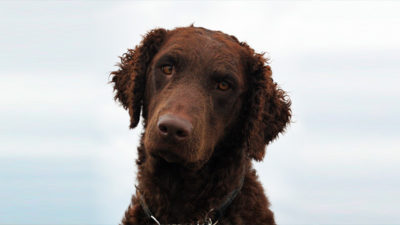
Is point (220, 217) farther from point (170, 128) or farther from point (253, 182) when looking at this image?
point (170, 128)

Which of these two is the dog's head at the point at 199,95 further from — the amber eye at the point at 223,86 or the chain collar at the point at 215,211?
the chain collar at the point at 215,211

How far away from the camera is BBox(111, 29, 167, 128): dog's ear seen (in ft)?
20.5

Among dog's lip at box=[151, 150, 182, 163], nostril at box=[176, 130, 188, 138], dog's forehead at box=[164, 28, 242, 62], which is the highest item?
dog's forehead at box=[164, 28, 242, 62]

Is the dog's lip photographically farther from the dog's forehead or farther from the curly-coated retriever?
the dog's forehead

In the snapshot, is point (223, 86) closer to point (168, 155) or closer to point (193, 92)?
point (193, 92)

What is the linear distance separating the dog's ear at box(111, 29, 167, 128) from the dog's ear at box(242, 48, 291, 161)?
1.17 m

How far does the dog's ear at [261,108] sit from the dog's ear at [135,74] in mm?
1172

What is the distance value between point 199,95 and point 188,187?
42.1 inches

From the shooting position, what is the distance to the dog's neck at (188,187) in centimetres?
584

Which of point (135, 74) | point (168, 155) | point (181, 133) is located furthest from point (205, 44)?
point (168, 155)

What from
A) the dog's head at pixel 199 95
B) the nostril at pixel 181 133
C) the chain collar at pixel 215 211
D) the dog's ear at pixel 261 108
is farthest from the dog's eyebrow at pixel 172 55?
the chain collar at pixel 215 211

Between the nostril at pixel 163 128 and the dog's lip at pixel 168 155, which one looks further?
the dog's lip at pixel 168 155

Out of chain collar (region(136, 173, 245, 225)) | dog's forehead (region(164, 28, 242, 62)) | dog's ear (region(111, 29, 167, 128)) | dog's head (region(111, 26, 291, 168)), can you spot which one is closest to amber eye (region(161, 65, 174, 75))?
dog's head (region(111, 26, 291, 168))

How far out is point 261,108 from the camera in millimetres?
6109
